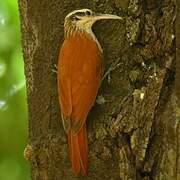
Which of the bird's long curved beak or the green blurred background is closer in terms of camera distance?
the bird's long curved beak

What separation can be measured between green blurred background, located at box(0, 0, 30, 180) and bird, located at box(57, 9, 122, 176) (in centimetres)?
73

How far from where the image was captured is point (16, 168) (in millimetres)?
2285

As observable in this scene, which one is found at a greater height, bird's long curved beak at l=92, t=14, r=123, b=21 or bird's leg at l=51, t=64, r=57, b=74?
bird's long curved beak at l=92, t=14, r=123, b=21

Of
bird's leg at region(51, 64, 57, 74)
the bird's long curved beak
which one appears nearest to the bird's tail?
bird's leg at region(51, 64, 57, 74)

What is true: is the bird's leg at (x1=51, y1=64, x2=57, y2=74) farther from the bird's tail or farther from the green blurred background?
the green blurred background

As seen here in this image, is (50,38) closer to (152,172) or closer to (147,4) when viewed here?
(147,4)

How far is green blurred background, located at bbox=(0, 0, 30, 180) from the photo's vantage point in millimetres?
2230

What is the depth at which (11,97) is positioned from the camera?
7.42 ft

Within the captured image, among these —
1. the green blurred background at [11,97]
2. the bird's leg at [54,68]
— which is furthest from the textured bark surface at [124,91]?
the green blurred background at [11,97]

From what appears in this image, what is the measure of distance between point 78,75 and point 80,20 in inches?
5.7

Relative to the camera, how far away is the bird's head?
A: 1501 millimetres

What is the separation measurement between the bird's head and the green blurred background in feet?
2.41

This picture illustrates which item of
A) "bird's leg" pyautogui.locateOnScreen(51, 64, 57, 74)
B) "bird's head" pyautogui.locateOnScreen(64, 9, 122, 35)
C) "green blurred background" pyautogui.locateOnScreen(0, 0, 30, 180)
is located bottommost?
"green blurred background" pyautogui.locateOnScreen(0, 0, 30, 180)

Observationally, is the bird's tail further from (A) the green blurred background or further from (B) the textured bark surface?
(A) the green blurred background
